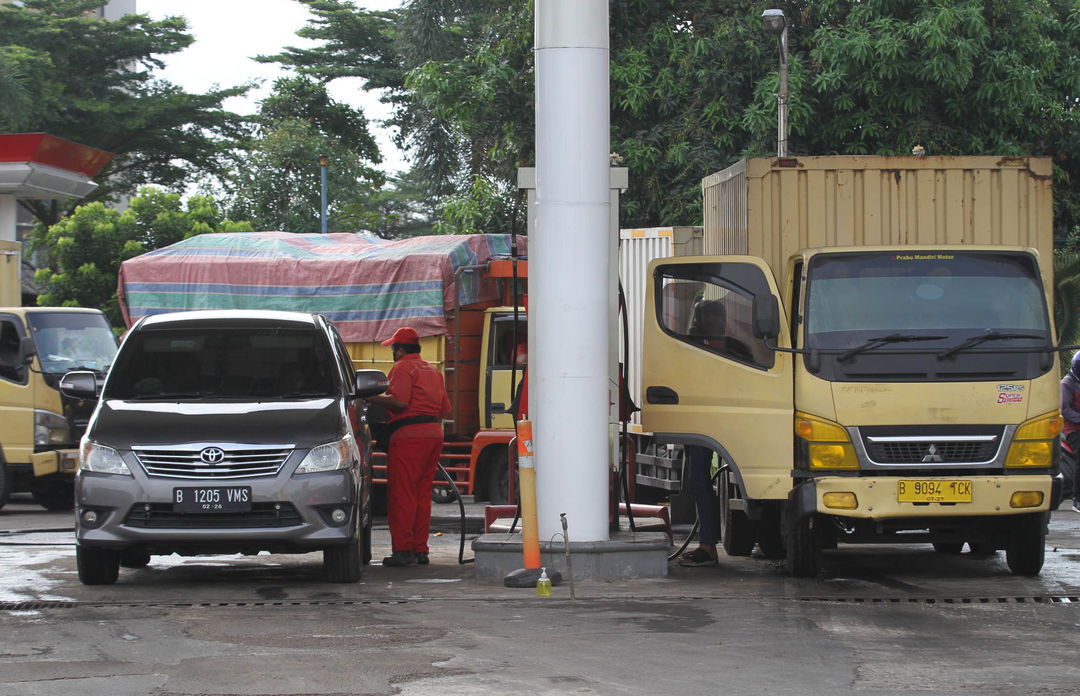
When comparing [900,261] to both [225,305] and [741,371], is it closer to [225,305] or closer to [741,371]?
[741,371]

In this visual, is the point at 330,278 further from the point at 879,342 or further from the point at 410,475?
the point at 879,342

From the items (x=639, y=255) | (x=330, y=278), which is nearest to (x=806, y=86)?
(x=639, y=255)

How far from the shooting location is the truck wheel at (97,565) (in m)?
10.2

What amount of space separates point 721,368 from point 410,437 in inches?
96.4

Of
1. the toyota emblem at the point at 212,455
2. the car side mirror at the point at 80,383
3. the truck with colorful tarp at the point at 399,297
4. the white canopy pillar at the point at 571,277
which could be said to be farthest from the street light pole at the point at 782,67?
the toyota emblem at the point at 212,455

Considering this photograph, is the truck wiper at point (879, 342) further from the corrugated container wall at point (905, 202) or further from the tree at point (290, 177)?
the tree at point (290, 177)

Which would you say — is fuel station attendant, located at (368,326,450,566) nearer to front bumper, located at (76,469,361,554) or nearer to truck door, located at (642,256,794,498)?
front bumper, located at (76,469,361,554)

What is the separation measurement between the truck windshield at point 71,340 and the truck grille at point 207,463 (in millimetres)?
8008

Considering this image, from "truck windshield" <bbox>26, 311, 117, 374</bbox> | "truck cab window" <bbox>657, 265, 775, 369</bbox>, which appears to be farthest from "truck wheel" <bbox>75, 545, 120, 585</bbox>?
"truck windshield" <bbox>26, 311, 117, 374</bbox>

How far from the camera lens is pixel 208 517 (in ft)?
31.7

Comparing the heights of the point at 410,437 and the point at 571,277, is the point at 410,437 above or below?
below

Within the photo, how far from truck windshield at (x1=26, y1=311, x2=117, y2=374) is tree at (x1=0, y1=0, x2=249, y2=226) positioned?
63.7 ft

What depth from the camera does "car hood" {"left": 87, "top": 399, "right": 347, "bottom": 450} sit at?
9766 mm

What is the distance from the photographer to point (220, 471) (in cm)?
969
